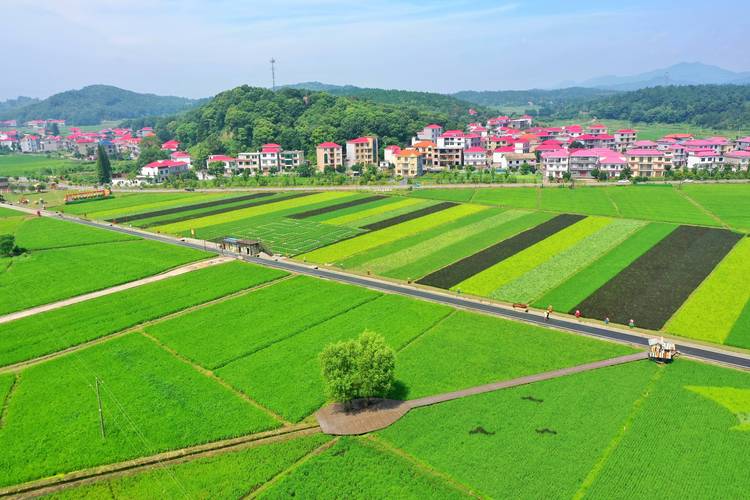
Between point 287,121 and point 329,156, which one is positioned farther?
point 287,121

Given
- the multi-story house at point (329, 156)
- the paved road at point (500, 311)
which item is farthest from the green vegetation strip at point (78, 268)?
the multi-story house at point (329, 156)

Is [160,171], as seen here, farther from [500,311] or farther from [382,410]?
[382,410]

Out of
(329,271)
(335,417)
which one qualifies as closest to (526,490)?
(335,417)

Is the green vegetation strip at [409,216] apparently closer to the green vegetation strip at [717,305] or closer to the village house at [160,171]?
the green vegetation strip at [717,305]

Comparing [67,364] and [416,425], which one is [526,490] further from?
[67,364]

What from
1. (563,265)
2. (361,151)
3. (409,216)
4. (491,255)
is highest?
(361,151)

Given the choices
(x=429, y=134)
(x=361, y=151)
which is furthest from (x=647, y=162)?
(x=361, y=151)
